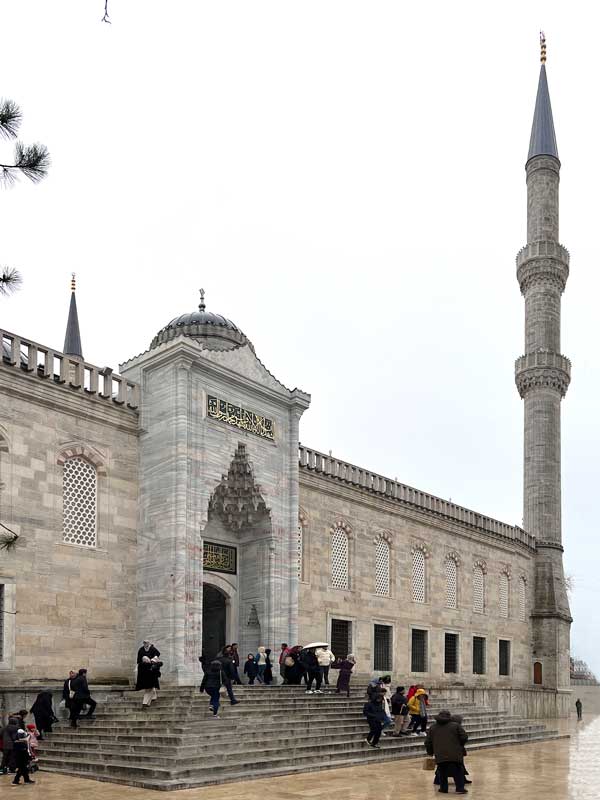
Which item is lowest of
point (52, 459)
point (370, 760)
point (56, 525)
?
point (370, 760)

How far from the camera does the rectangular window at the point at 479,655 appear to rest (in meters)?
30.6

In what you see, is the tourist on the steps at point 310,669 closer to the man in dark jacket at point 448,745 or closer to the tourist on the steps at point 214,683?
the tourist on the steps at point 214,683

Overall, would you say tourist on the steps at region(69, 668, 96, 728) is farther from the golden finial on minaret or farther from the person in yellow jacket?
the golden finial on minaret

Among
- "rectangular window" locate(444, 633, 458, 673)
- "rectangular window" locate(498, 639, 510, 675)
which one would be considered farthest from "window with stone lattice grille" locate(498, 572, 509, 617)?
"rectangular window" locate(444, 633, 458, 673)

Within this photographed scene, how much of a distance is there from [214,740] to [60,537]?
5552 millimetres

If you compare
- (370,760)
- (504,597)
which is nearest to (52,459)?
(370,760)

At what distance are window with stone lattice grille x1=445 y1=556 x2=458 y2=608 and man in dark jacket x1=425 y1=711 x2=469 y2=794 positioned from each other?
18.7m

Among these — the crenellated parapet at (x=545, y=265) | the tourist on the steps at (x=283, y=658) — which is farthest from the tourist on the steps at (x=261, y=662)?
the crenellated parapet at (x=545, y=265)

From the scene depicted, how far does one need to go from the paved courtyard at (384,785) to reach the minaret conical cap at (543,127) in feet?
100

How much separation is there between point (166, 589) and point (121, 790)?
6.62 metres

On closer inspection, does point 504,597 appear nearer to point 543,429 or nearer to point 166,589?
point 543,429

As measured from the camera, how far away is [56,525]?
16.8 metres

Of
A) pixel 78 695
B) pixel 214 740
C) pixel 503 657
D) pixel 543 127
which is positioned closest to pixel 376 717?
pixel 214 740

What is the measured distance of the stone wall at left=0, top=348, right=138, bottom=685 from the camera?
15.9m
